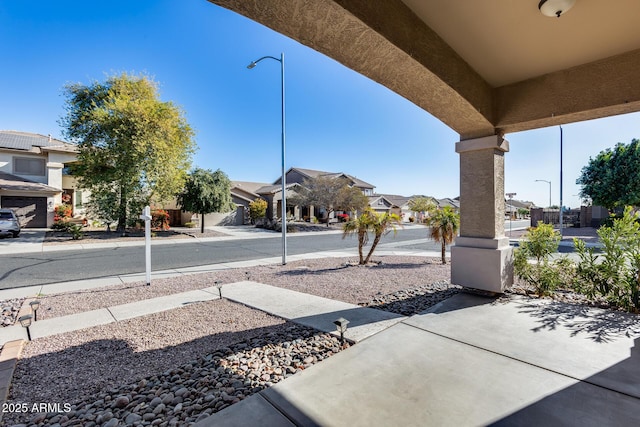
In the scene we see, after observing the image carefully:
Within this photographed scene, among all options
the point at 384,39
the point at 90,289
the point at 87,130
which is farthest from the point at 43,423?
the point at 87,130

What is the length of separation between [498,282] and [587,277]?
1474mm

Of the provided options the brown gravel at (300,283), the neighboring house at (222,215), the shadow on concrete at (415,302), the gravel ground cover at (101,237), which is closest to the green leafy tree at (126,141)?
the gravel ground cover at (101,237)

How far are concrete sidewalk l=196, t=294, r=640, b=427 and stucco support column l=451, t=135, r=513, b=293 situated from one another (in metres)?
1.20

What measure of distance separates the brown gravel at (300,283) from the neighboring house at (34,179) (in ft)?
63.7

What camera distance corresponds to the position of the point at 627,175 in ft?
64.8

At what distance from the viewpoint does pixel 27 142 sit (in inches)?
952

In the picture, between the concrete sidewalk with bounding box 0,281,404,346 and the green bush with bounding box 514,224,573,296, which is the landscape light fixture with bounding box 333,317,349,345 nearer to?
the concrete sidewalk with bounding box 0,281,404,346

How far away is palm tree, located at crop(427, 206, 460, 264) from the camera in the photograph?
962cm

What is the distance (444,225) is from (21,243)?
66.0 ft

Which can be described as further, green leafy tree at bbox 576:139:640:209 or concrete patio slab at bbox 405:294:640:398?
green leafy tree at bbox 576:139:640:209

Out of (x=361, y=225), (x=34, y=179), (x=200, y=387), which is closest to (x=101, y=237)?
(x=34, y=179)

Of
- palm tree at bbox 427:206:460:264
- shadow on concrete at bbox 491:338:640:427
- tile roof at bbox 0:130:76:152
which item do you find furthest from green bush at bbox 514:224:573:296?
tile roof at bbox 0:130:76:152

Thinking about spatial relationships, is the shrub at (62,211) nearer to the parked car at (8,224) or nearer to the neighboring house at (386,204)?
the parked car at (8,224)

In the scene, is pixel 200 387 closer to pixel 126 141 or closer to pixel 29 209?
pixel 126 141
